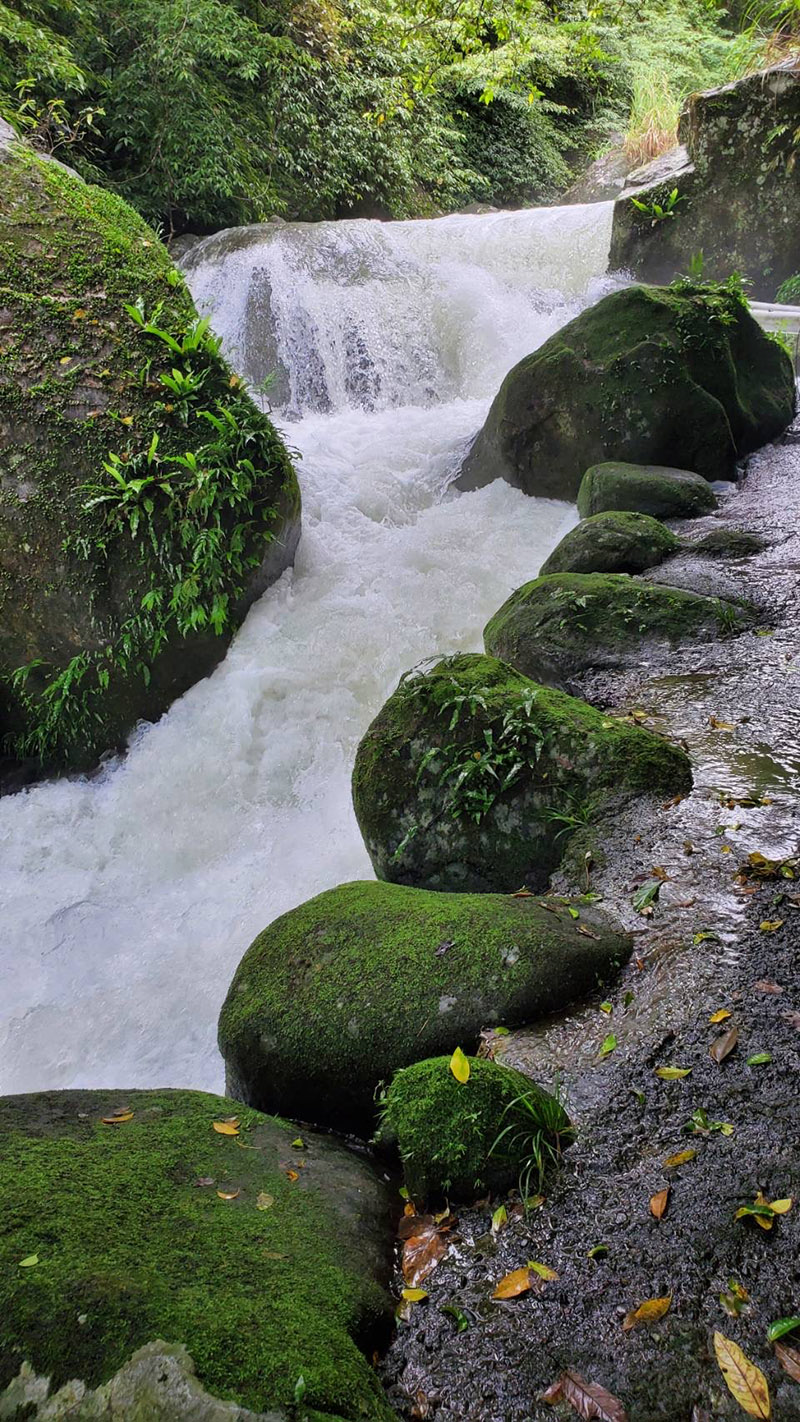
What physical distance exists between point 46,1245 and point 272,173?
16815mm

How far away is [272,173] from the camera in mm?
14578

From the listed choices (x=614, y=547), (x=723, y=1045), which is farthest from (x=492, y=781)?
(x=614, y=547)

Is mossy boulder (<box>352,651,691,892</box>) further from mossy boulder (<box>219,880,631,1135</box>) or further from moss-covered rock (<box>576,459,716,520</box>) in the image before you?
moss-covered rock (<box>576,459,716,520</box>)

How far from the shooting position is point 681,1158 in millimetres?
1983

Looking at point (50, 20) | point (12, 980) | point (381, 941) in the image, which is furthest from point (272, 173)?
point (381, 941)

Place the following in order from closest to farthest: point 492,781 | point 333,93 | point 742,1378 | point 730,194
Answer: point 742,1378, point 492,781, point 730,194, point 333,93

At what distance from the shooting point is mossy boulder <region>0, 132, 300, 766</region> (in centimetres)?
577

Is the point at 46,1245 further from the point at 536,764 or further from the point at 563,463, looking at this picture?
the point at 563,463

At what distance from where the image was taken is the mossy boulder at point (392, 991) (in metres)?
2.52

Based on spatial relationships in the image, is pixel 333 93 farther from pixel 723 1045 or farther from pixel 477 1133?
pixel 477 1133

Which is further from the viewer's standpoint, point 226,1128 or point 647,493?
point 647,493

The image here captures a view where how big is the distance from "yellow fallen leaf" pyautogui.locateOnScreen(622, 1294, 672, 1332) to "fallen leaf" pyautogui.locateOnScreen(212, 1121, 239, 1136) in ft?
3.65

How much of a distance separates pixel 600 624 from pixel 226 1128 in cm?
342

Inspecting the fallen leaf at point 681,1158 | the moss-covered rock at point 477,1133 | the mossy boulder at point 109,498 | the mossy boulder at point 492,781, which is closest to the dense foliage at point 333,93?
the mossy boulder at point 109,498
